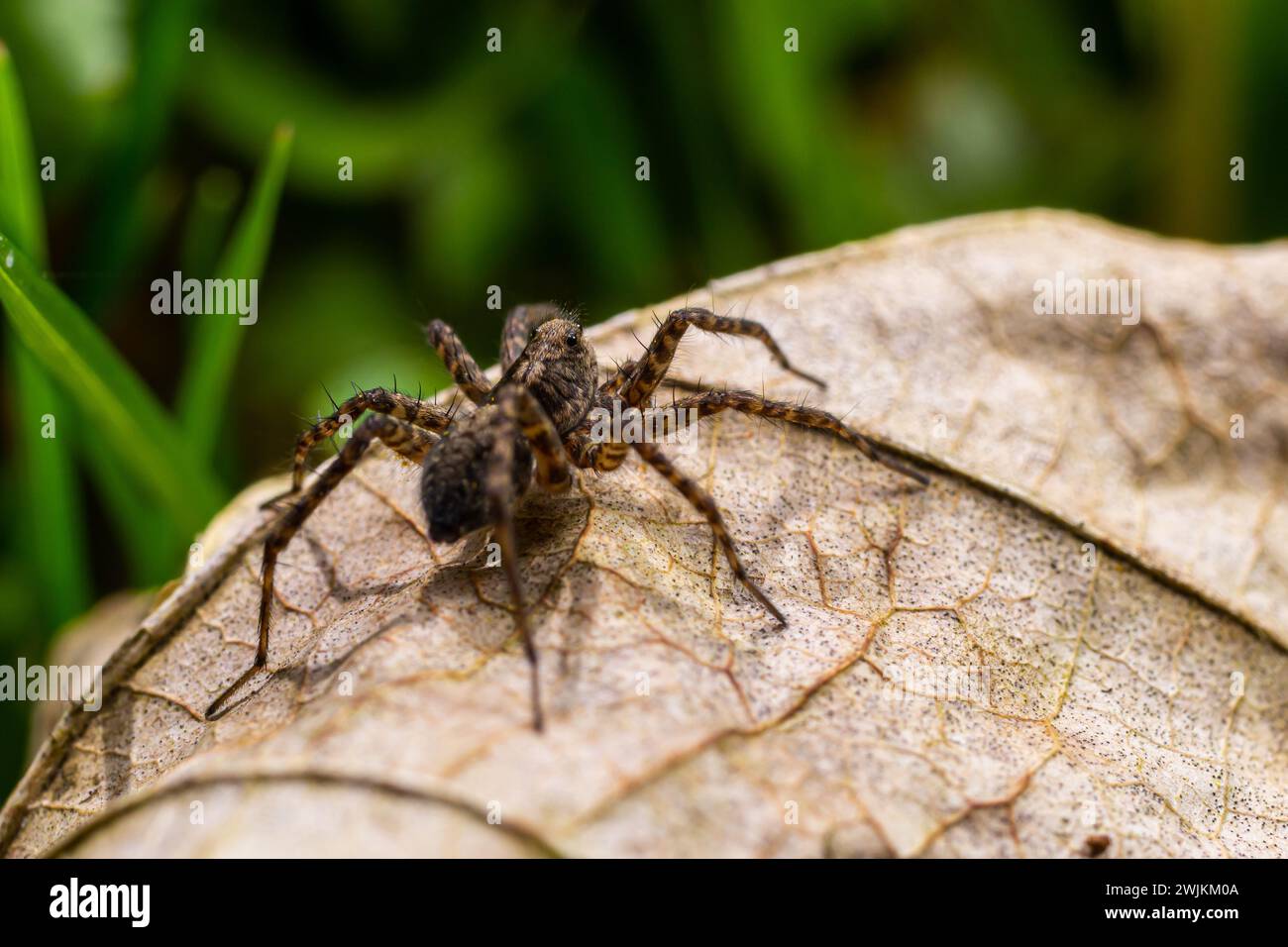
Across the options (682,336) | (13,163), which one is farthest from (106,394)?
(682,336)

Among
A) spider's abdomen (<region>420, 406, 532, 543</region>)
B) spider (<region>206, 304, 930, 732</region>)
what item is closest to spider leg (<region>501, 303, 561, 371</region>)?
spider (<region>206, 304, 930, 732</region>)

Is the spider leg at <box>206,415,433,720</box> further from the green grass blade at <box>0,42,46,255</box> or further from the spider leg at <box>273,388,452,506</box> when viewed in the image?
the green grass blade at <box>0,42,46,255</box>

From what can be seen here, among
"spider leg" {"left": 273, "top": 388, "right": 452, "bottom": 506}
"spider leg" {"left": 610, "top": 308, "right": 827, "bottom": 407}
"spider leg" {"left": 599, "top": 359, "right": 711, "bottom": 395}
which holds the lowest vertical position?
"spider leg" {"left": 273, "top": 388, "right": 452, "bottom": 506}

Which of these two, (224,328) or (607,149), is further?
(607,149)

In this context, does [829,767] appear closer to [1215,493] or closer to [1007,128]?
[1215,493]

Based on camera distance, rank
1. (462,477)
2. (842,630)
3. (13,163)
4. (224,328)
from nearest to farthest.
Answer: (842,630) < (462,477) < (13,163) < (224,328)

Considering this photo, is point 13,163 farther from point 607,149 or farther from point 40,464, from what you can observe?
point 607,149
